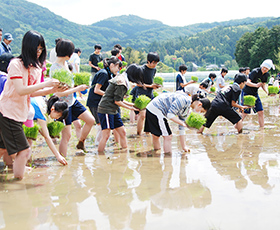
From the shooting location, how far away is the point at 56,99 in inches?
203

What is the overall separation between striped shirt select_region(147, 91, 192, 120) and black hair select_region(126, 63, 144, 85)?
1564mm

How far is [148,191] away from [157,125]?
A: 2.33 m

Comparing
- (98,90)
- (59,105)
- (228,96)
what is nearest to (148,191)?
(59,105)

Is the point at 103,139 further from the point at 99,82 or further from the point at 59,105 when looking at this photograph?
the point at 59,105

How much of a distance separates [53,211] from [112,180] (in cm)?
116

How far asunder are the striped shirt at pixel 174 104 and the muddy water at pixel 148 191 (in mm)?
760

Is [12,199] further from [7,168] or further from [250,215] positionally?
[250,215]

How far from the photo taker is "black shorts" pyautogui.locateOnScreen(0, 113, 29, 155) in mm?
3938

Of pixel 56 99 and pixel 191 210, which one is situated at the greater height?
pixel 56 99

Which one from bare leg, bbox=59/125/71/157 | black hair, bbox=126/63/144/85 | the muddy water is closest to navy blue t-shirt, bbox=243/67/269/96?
the muddy water

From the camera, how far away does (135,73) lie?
23.6ft

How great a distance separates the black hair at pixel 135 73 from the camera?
719 cm

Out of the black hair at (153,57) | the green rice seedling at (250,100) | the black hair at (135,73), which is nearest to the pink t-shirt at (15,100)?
the black hair at (135,73)

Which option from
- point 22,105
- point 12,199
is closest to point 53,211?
point 12,199
